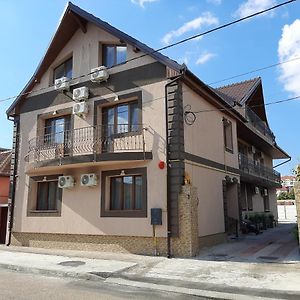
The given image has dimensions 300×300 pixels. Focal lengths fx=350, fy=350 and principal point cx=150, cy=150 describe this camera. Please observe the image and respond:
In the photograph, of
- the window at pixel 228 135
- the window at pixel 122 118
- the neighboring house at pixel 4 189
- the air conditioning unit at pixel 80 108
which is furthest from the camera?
the neighboring house at pixel 4 189

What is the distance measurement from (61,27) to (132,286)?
39.3ft

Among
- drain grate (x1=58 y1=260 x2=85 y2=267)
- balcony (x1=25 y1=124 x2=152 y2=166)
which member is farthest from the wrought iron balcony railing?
drain grate (x1=58 y1=260 x2=85 y2=267)

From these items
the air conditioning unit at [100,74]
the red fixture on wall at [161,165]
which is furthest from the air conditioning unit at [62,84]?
the red fixture on wall at [161,165]

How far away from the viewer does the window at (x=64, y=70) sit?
16375 millimetres

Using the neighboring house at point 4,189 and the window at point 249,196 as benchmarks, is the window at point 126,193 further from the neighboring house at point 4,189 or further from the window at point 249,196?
the window at point 249,196

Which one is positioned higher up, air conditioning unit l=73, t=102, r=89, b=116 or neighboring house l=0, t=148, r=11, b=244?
air conditioning unit l=73, t=102, r=89, b=116

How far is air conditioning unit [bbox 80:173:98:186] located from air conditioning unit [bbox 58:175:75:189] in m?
0.55

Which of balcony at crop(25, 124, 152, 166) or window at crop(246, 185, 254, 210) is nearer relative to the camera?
balcony at crop(25, 124, 152, 166)

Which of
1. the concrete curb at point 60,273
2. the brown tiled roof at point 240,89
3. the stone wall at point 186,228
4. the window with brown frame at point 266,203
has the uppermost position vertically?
the brown tiled roof at point 240,89

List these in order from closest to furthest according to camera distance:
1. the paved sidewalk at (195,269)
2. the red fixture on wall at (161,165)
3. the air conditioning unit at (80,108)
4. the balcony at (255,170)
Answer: the paved sidewalk at (195,269)
the red fixture on wall at (161,165)
the air conditioning unit at (80,108)
the balcony at (255,170)

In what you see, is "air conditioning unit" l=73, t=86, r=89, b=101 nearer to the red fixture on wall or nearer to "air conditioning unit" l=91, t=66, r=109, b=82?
"air conditioning unit" l=91, t=66, r=109, b=82

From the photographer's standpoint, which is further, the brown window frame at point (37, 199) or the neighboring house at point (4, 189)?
the neighboring house at point (4, 189)

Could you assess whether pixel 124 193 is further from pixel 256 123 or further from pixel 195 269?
pixel 256 123

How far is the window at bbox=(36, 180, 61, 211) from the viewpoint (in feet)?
50.6
